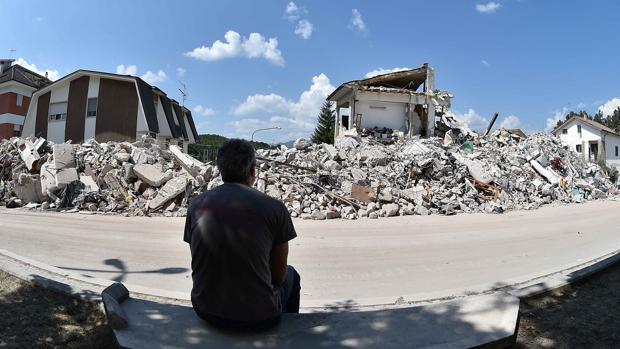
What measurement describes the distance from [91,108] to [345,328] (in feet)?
108

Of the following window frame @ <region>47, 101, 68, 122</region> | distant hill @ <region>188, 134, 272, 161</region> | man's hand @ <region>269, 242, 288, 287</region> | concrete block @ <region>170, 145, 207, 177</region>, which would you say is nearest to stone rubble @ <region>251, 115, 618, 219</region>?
concrete block @ <region>170, 145, 207, 177</region>

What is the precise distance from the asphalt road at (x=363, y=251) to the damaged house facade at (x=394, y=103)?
16.2m

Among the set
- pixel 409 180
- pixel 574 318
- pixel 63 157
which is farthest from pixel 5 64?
pixel 574 318

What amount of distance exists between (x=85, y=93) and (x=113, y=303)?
106ft

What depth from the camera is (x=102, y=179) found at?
50.0 feet

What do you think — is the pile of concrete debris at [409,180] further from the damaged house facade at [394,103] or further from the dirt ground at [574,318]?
the dirt ground at [574,318]

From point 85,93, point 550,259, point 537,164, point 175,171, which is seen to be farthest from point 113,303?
point 85,93

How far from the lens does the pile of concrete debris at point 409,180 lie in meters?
13.8

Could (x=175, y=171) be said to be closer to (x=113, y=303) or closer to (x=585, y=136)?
(x=113, y=303)

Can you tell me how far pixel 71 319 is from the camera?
3.60 m

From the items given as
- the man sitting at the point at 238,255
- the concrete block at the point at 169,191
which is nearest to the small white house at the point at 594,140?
the concrete block at the point at 169,191

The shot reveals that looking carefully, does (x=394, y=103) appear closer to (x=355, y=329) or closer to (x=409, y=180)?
(x=409, y=180)

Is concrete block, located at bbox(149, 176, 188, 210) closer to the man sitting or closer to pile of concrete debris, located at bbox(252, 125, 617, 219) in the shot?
pile of concrete debris, located at bbox(252, 125, 617, 219)

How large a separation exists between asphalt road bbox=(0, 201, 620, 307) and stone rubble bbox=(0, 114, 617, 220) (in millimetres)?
1411
